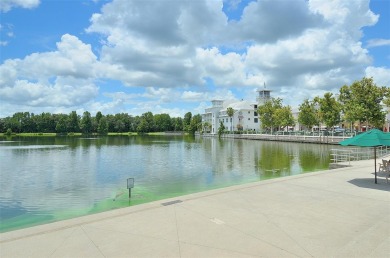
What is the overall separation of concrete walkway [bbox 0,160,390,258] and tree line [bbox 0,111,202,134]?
13617cm

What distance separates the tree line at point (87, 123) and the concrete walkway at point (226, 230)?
136173mm

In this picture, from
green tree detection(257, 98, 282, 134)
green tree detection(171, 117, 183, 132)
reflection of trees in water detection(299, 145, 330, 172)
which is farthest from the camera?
green tree detection(171, 117, 183, 132)

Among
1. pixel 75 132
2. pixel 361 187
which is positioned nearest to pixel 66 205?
pixel 361 187

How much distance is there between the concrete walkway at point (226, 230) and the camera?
18.7ft

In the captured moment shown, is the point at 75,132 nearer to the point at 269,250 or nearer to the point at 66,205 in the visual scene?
the point at 66,205

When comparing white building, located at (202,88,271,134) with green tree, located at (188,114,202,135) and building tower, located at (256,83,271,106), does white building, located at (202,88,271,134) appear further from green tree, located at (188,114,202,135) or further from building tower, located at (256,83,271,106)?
green tree, located at (188,114,202,135)

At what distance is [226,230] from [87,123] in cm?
14682

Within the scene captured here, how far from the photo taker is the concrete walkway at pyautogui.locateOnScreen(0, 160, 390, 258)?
5699 mm

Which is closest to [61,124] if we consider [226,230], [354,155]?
[354,155]

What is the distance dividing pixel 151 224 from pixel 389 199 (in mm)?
8171

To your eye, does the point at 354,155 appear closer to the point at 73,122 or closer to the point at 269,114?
the point at 269,114

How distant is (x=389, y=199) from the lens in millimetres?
9836

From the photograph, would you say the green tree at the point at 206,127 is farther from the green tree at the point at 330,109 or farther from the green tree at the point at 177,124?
the green tree at the point at 330,109

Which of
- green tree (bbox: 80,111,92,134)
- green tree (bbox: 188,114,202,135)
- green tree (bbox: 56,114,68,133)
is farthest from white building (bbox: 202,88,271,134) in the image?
green tree (bbox: 56,114,68,133)
